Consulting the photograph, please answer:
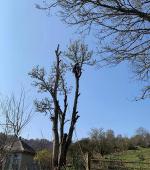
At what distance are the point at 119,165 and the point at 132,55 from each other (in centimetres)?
362

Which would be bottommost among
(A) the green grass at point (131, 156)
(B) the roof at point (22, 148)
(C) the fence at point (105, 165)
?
(C) the fence at point (105, 165)

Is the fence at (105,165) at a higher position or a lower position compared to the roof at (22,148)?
lower

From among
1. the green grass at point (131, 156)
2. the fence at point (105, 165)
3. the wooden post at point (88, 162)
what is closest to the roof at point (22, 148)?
the green grass at point (131, 156)

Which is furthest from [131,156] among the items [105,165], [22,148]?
[22,148]

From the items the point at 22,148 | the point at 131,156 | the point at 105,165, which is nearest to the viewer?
the point at 105,165

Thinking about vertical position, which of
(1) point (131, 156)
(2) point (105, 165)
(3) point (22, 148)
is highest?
(3) point (22, 148)

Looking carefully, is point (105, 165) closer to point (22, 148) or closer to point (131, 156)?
point (131, 156)

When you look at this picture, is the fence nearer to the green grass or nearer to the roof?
the green grass

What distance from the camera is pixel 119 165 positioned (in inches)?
496

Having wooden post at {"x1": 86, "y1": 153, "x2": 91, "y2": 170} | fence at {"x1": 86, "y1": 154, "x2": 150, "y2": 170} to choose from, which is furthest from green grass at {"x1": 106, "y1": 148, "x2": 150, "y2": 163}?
wooden post at {"x1": 86, "y1": 153, "x2": 91, "y2": 170}

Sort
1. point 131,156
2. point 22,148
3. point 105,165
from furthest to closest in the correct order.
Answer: point 22,148
point 131,156
point 105,165

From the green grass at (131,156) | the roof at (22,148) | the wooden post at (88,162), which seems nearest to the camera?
the wooden post at (88,162)

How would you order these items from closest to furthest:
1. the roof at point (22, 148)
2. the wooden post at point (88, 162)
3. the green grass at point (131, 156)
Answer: the wooden post at point (88, 162), the green grass at point (131, 156), the roof at point (22, 148)

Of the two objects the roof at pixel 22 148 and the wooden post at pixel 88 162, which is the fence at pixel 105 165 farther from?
the roof at pixel 22 148
